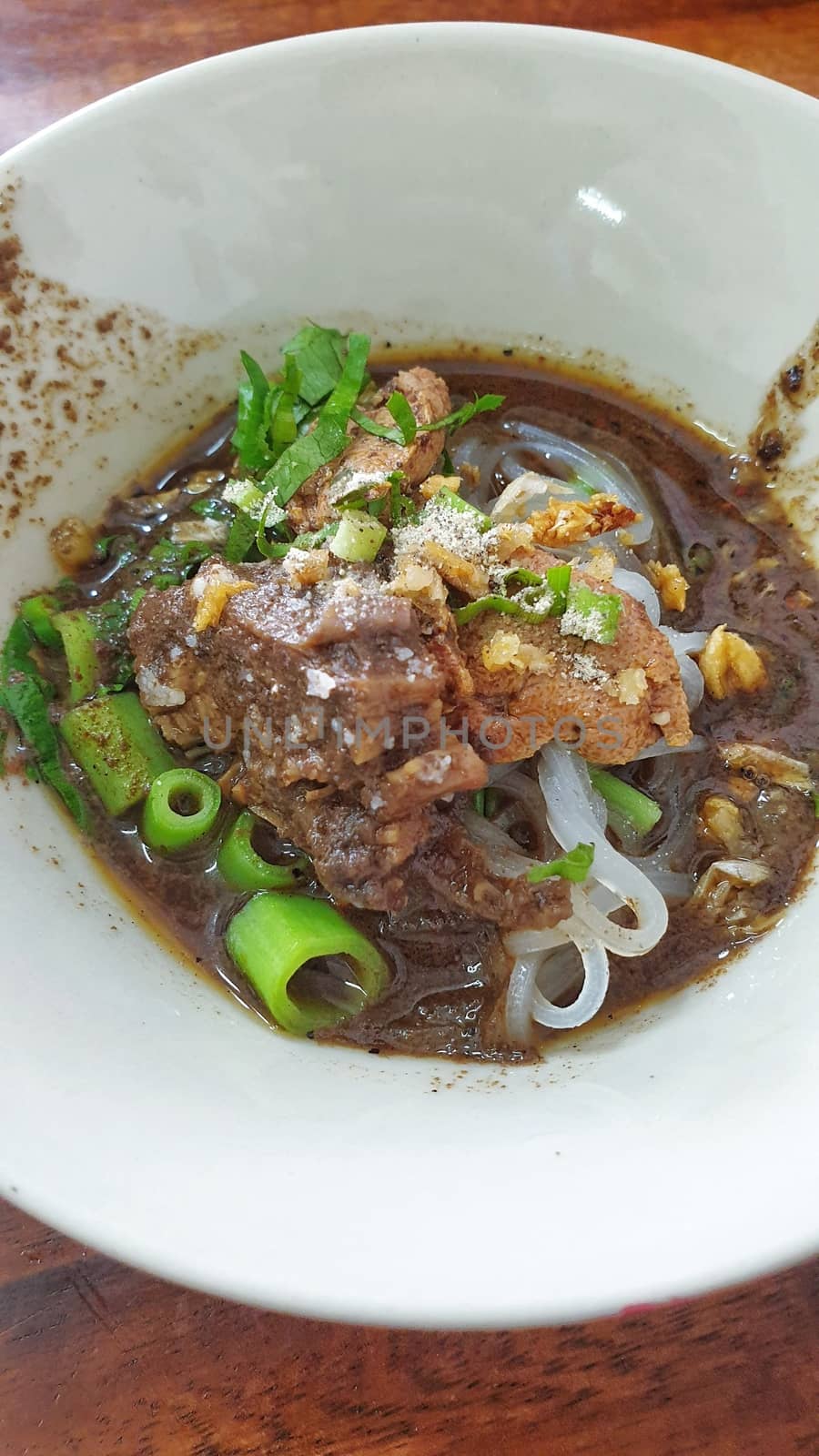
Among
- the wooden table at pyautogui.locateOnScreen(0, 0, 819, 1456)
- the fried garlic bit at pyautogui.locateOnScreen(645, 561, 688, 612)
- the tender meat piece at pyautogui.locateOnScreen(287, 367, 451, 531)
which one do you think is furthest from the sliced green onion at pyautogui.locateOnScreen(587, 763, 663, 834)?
the wooden table at pyautogui.locateOnScreen(0, 0, 819, 1456)

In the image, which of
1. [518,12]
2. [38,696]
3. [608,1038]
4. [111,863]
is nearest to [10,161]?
[38,696]

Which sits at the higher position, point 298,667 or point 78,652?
point 298,667

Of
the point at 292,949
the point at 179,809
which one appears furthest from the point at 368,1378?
the point at 179,809

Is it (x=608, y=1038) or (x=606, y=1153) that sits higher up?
(x=606, y=1153)

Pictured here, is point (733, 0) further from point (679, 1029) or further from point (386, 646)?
point (679, 1029)

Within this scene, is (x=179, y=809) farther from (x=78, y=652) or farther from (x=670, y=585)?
(x=670, y=585)

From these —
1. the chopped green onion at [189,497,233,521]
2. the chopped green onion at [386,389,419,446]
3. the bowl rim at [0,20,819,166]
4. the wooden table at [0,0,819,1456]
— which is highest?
the bowl rim at [0,20,819,166]

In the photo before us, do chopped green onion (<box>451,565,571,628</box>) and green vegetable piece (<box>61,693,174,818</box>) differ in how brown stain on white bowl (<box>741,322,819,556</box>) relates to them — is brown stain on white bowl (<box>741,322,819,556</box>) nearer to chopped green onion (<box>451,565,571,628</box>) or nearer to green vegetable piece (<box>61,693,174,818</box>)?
chopped green onion (<box>451,565,571,628</box>)
